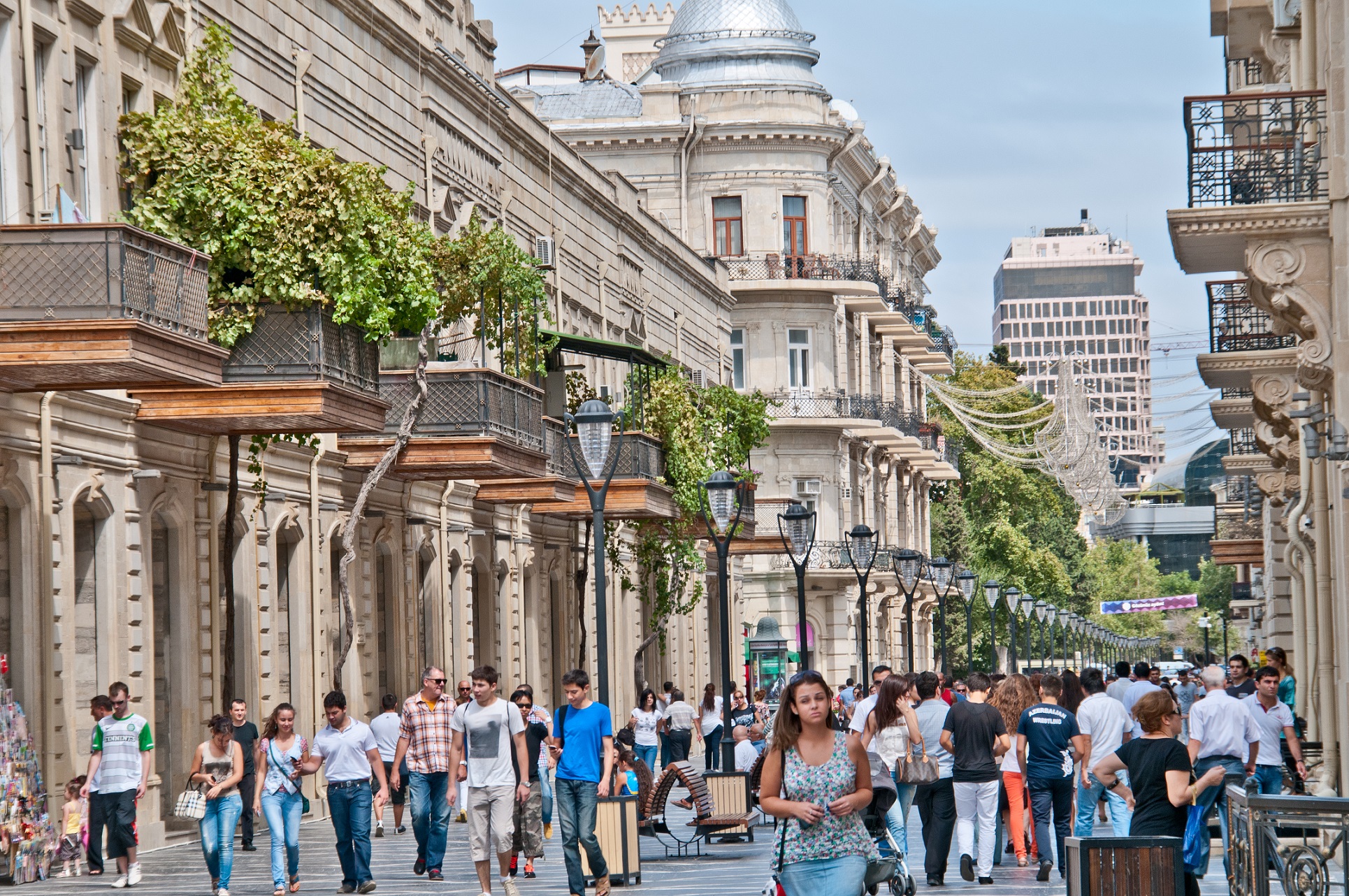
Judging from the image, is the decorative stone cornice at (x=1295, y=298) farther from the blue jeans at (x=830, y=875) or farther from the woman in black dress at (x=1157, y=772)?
the blue jeans at (x=830, y=875)

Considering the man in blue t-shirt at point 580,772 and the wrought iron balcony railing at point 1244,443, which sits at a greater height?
the wrought iron balcony railing at point 1244,443

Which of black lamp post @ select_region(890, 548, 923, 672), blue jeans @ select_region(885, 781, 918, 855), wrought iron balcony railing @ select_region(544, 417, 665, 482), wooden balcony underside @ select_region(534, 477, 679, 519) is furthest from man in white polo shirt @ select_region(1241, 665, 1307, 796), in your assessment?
black lamp post @ select_region(890, 548, 923, 672)

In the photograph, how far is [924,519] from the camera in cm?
7500

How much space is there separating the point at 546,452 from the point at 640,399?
5.69m

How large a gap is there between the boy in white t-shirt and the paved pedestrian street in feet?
2.70

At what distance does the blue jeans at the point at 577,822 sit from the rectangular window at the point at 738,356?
141 feet

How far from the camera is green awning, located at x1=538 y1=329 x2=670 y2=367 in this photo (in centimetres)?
3244

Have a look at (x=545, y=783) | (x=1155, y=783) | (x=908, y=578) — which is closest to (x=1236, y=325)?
(x=545, y=783)

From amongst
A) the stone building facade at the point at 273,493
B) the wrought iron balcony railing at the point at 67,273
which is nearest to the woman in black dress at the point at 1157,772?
the wrought iron balcony railing at the point at 67,273

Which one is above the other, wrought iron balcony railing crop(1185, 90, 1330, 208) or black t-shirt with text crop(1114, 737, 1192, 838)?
wrought iron balcony railing crop(1185, 90, 1330, 208)

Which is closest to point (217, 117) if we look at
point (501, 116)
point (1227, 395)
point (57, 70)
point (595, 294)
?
point (57, 70)

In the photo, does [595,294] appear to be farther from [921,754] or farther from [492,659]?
[921,754]

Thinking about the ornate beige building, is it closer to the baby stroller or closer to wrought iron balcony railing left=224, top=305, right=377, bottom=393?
the baby stroller

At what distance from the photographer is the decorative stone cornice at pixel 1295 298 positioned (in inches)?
758
